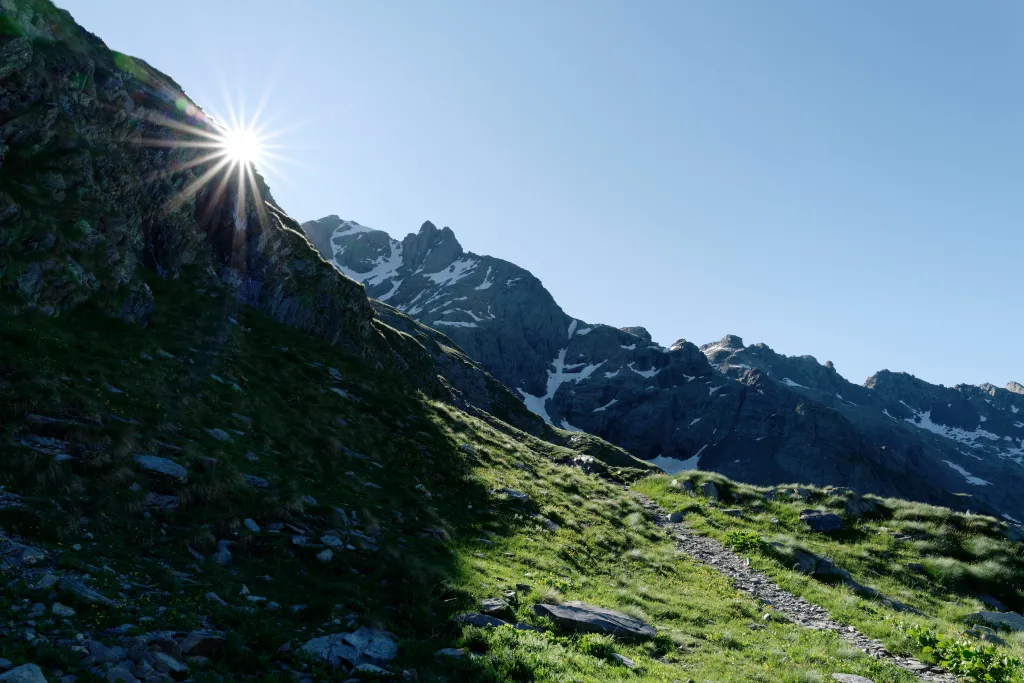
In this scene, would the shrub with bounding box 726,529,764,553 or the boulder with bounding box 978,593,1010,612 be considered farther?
the shrub with bounding box 726,529,764,553

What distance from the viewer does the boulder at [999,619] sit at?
63.4ft

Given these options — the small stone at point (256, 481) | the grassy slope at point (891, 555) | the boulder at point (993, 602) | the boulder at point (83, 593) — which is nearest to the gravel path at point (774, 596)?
the grassy slope at point (891, 555)

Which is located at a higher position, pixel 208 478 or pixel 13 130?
pixel 13 130

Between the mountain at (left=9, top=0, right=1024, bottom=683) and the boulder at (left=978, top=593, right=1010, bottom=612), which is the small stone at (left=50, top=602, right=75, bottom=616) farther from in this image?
the boulder at (left=978, top=593, right=1010, bottom=612)

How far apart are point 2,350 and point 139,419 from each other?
15.2 ft

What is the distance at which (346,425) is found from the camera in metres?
27.0

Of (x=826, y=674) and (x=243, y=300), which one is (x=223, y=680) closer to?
(x=826, y=674)

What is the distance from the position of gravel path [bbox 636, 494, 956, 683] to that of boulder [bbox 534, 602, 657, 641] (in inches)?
275

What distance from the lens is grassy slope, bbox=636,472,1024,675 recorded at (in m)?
19.1

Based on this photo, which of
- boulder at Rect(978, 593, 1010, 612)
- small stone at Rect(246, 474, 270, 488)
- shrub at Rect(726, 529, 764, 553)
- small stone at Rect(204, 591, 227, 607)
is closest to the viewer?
small stone at Rect(204, 591, 227, 607)

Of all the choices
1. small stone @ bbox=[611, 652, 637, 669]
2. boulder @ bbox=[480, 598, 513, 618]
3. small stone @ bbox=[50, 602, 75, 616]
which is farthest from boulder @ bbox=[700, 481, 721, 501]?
small stone @ bbox=[50, 602, 75, 616]

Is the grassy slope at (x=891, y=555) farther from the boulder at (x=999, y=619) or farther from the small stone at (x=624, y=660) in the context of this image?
the small stone at (x=624, y=660)

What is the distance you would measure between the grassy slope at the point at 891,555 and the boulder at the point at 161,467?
21936mm

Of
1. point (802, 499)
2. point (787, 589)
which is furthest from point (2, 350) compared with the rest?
point (802, 499)
